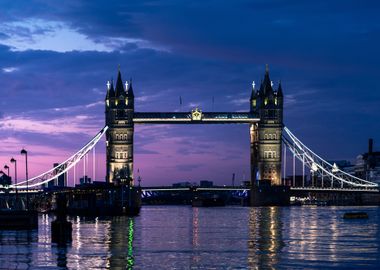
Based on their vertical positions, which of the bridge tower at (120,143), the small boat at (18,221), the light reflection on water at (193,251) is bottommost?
the light reflection on water at (193,251)

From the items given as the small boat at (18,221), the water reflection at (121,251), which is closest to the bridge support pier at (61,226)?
the water reflection at (121,251)

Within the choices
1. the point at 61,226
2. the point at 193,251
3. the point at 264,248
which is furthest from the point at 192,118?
the point at 193,251

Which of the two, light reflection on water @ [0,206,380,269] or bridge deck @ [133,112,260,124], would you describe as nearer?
light reflection on water @ [0,206,380,269]

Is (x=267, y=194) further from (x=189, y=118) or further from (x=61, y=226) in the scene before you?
(x=61, y=226)

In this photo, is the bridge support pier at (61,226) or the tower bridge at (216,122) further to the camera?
the tower bridge at (216,122)

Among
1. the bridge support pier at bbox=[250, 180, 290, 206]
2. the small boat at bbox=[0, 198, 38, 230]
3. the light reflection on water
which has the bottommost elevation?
the light reflection on water

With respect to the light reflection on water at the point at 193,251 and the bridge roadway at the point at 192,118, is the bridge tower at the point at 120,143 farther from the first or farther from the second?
the light reflection on water at the point at 193,251

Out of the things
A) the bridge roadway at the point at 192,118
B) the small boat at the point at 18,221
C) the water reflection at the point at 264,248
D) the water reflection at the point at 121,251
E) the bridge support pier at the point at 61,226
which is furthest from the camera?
the bridge roadway at the point at 192,118

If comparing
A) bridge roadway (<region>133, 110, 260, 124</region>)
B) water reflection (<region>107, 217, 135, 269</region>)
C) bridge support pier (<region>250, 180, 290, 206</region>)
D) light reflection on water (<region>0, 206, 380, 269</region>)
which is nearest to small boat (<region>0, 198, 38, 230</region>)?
light reflection on water (<region>0, 206, 380, 269</region>)

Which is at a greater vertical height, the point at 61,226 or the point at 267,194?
the point at 267,194

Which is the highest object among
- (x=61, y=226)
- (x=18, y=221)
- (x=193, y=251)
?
(x=61, y=226)

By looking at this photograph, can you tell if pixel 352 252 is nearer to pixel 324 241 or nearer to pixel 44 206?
pixel 324 241

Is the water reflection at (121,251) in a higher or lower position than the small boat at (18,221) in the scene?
lower

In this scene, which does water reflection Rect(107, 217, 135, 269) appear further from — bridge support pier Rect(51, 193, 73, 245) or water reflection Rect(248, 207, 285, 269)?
water reflection Rect(248, 207, 285, 269)
